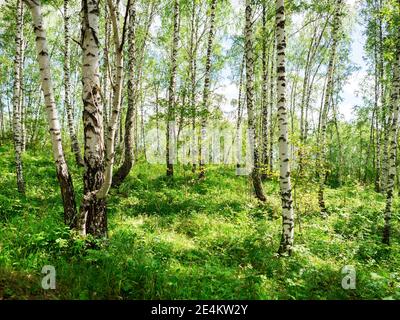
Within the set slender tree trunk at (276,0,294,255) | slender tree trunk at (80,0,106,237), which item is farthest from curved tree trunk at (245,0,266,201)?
slender tree trunk at (80,0,106,237)

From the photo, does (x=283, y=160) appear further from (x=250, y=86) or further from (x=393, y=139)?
(x=250, y=86)

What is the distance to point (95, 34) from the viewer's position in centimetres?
615

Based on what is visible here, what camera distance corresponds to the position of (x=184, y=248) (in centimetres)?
765

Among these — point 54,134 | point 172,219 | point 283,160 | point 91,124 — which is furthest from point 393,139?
point 54,134

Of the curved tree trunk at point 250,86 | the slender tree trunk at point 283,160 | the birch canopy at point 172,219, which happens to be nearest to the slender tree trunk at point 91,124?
the birch canopy at point 172,219

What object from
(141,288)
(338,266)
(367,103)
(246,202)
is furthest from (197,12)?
(141,288)

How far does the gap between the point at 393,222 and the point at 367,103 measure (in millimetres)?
18547

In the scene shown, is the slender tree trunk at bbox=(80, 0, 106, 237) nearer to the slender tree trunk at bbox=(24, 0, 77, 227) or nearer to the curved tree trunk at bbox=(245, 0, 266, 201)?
the slender tree trunk at bbox=(24, 0, 77, 227)

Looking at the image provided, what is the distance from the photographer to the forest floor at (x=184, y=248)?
17.8ft

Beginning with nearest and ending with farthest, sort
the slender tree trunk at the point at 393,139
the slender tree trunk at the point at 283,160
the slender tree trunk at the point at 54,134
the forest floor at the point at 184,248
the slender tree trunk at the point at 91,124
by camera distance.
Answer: the forest floor at the point at 184,248, the slender tree trunk at the point at 91,124, the slender tree trunk at the point at 54,134, the slender tree trunk at the point at 283,160, the slender tree trunk at the point at 393,139

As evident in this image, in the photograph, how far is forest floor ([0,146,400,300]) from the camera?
5.41 m

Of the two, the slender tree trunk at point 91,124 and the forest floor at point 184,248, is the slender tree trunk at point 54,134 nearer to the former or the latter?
the forest floor at point 184,248

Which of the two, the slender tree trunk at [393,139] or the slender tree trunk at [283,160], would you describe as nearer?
the slender tree trunk at [283,160]
